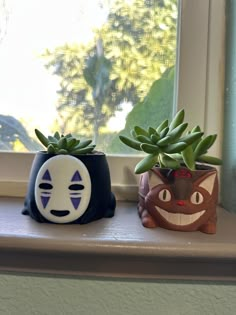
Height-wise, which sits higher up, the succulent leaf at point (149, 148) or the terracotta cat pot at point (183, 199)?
the succulent leaf at point (149, 148)

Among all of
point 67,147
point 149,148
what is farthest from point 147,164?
point 67,147

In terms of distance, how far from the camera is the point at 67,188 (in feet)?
1.84

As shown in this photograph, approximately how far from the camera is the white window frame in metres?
0.73

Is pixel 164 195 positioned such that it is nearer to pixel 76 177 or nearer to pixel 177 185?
pixel 177 185

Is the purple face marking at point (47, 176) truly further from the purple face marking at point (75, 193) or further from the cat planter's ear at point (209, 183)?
the cat planter's ear at point (209, 183)

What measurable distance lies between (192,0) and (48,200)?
439mm

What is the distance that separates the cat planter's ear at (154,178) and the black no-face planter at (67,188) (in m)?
0.07

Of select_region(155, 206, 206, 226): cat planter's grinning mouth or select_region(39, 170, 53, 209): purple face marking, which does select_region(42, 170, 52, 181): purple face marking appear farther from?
select_region(155, 206, 206, 226): cat planter's grinning mouth

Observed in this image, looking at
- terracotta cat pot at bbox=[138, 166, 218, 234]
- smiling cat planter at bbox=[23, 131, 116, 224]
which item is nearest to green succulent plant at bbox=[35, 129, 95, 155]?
smiling cat planter at bbox=[23, 131, 116, 224]

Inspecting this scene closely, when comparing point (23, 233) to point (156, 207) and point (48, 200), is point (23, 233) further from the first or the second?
point (156, 207)

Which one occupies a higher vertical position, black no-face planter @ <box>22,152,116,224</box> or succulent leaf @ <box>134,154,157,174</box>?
succulent leaf @ <box>134,154,157,174</box>

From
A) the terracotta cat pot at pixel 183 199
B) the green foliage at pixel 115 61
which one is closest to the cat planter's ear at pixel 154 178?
the terracotta cat pot at pixel 183 199

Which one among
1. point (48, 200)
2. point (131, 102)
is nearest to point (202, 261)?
point (48, 200)

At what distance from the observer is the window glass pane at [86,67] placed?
759mm
